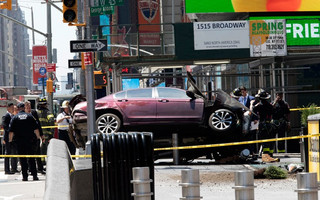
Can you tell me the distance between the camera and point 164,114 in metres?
18.5

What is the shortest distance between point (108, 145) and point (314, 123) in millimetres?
4551

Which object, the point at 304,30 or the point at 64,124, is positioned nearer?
the point at 64,124

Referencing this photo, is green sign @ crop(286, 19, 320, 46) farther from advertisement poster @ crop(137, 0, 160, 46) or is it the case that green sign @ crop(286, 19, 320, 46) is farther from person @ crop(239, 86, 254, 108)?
advertisement poster @ crop(137, 0, 160, 46)

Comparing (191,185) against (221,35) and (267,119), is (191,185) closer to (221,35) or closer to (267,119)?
(267,119)

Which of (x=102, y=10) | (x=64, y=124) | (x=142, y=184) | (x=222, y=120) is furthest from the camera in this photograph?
(x=102, y=10)

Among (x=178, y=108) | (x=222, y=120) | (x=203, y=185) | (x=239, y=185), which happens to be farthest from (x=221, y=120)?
(x=239, y=185)

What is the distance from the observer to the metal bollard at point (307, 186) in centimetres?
573

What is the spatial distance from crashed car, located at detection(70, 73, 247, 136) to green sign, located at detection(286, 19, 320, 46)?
609cm

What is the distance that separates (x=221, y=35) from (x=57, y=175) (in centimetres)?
1592

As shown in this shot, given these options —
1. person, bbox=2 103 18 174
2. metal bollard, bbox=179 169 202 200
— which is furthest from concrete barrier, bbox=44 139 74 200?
person, bbox=2 103 18 174

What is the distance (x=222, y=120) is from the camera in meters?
18.3

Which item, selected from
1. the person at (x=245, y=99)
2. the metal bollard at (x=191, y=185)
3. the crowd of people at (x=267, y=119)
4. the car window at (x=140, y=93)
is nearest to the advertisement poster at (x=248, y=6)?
the person at (x=245, y=99)

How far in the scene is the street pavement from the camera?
12.3 metres

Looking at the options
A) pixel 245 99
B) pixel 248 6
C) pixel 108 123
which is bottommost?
pixel 108 123
